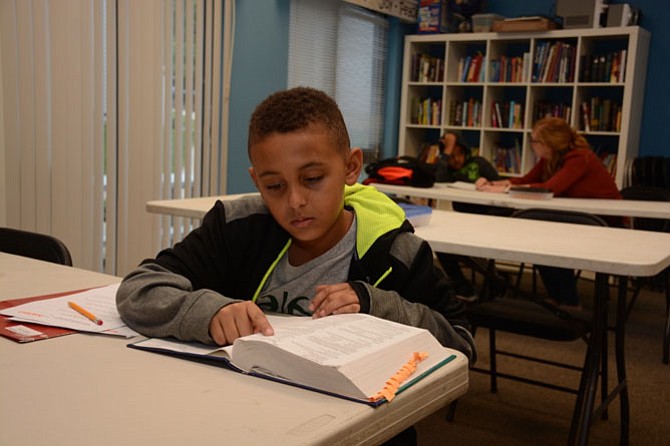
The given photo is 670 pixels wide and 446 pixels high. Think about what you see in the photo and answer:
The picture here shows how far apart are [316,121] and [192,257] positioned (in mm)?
351

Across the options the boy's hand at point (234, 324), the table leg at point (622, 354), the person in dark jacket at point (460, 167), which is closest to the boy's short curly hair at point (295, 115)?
the boy's hand at point (234, 324)

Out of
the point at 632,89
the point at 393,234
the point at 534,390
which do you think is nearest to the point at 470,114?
the point at 632,89

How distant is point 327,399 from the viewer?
759 millimetres

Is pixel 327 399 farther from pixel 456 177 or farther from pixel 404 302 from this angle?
pixel 456 177

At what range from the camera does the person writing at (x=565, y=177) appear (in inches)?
156

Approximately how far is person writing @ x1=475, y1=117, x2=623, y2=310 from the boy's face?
3034mm

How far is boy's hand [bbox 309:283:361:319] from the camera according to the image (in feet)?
3.34

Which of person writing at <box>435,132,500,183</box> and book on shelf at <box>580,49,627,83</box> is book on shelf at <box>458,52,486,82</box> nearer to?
book on shelf at <box>580,49,627,83</box>

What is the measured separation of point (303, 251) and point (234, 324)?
0.39 meters

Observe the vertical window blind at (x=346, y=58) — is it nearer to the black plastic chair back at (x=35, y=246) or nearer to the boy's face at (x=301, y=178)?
the black plastic chair back at (x=35, y=246)

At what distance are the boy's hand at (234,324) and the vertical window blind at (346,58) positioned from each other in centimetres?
450

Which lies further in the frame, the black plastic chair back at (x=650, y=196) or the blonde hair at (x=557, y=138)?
the blonde hair at (x=557, y=138)

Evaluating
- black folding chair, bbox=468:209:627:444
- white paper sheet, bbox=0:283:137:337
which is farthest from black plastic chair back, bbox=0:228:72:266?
black folding chair, bbox=468:209:627:444

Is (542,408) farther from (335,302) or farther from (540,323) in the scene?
(335,302)
